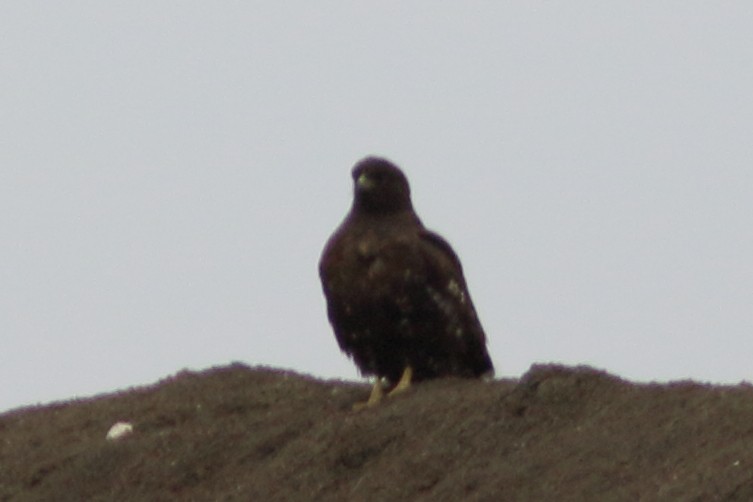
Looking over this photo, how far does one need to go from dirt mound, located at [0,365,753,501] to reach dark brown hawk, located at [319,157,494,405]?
14.9 inches

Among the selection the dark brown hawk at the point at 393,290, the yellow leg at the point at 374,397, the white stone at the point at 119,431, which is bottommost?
the yellow leg at the point at 374,397

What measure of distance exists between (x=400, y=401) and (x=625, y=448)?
1.80 m

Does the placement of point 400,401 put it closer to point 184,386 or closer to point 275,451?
point 275,451

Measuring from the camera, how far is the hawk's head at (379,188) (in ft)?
39.6

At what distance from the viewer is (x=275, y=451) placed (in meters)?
10.3

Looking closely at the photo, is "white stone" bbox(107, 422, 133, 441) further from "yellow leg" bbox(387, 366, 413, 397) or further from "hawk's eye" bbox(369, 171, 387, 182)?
"hawk's eye" bbox(369, 171, 387, 182)

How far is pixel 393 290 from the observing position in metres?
11.7

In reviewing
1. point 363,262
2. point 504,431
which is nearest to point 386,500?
point 504,431

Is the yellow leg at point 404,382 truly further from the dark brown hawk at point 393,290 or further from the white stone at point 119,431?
the white stone at point 119,431

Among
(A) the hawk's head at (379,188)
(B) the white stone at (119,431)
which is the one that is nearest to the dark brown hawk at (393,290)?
(A) the hawk's head at (379,188)

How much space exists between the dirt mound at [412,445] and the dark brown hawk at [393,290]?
14.9 inches

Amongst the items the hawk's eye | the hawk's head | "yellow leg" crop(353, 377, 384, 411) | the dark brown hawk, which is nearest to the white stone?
"yellow leg" crop(353, 377, 384, 411)

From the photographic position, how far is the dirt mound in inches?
355

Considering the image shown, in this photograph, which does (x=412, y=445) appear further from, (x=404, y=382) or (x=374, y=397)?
(x=404, y=382)
